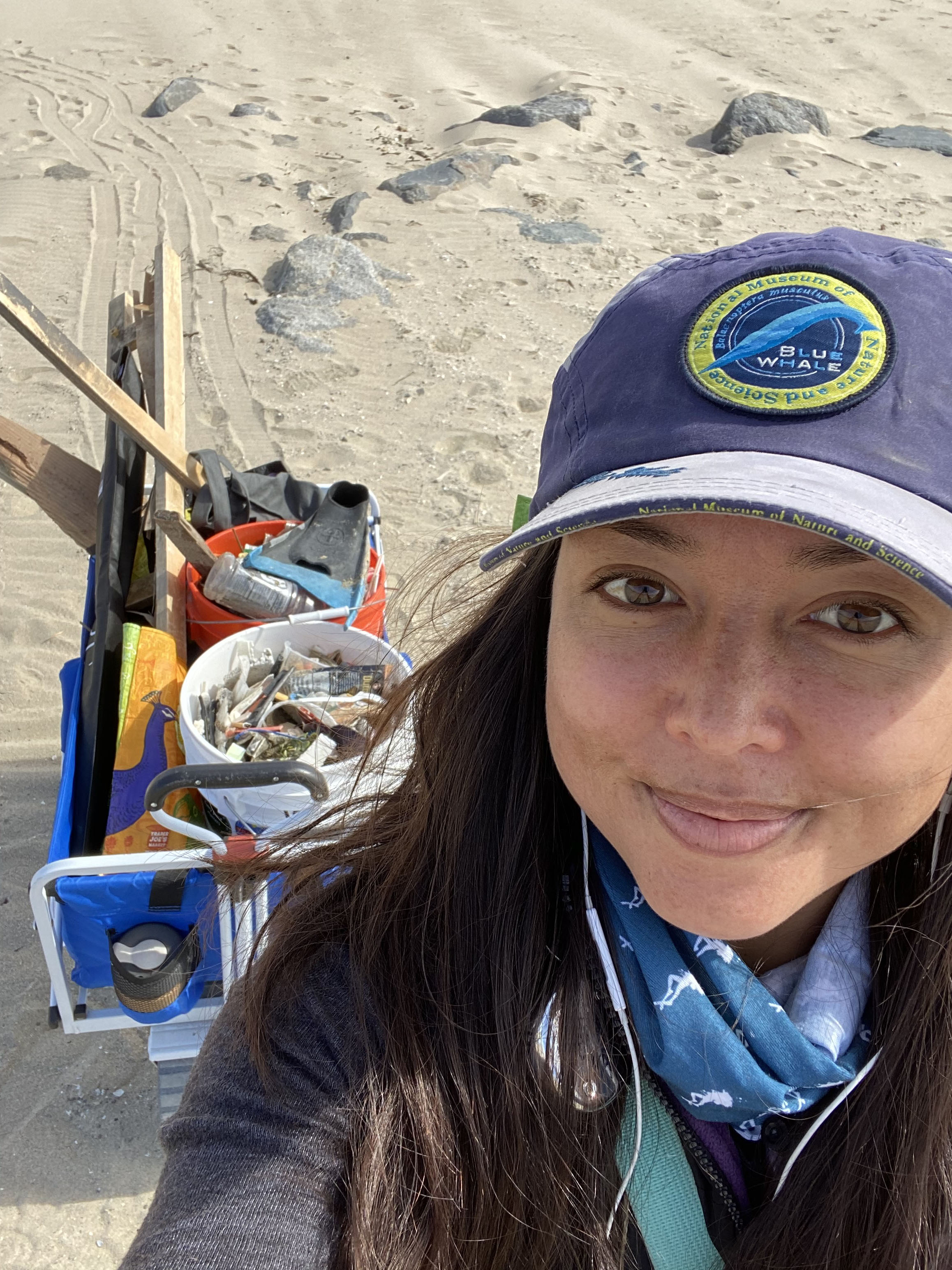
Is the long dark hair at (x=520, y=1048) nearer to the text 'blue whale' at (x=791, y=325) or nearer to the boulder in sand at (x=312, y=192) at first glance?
the text 'blue whale' at (x=791, y=325)

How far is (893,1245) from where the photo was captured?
121 centimetres

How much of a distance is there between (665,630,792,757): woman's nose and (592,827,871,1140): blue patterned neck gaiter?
0.35 m

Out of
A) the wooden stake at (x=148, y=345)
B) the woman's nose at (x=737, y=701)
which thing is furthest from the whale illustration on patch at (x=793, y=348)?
the wooden stake at (x=148, y=345)

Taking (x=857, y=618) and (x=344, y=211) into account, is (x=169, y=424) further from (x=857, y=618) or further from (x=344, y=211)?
(x=344, y=211)

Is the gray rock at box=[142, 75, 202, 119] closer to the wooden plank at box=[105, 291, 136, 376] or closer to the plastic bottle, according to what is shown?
the wooden plank at box=[105, 291, 136, 376]

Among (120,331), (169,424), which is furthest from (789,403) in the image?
(120,331)

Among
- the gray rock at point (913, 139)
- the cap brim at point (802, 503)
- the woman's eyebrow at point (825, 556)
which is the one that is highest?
the gray rock at point (913, 139)

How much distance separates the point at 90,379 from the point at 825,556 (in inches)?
106

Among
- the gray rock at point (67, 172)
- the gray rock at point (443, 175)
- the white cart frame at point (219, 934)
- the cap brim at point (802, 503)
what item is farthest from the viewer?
the gray rock at point (67, 172)

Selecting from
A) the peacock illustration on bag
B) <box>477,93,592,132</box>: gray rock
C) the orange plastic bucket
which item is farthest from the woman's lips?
<box>477,93,592,132</box>: gray rock

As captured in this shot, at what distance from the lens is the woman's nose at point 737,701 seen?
0.99 m

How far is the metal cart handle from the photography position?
83.4 inches

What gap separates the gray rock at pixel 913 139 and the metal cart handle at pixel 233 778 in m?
9.26

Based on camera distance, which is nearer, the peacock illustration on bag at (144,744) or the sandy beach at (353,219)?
the peacock illustration on bag at (144,744)
